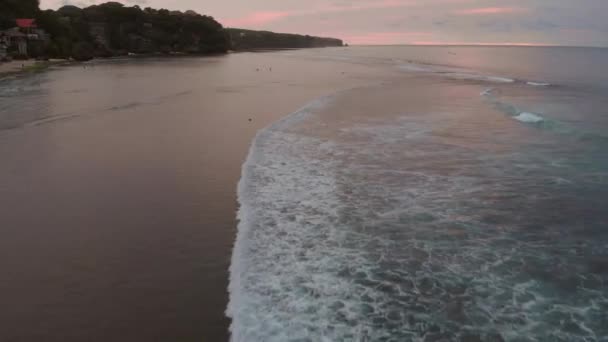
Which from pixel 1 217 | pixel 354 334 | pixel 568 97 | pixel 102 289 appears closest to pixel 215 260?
pixel 102 289

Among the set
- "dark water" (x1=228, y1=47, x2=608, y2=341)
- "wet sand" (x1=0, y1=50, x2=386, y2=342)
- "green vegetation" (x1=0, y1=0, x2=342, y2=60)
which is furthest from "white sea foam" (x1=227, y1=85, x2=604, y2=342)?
"green vegetation" (x1=0, y1=0, x2=342, y2=60)

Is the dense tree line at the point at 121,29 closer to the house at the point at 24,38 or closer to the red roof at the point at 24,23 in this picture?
the house at the point at 24,38

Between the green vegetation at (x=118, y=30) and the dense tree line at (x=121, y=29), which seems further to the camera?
the dense tree line at (x=121, y=29)

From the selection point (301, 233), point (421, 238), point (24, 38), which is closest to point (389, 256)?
point (421, 238)

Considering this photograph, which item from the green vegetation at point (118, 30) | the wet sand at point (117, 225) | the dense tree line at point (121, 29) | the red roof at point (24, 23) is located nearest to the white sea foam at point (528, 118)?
the wet sand at point (117, 225)

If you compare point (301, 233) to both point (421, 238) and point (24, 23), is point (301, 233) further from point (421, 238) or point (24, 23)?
point (24, 23)

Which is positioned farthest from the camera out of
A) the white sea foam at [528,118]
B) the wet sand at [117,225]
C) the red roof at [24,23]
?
the red roof at [24,23]

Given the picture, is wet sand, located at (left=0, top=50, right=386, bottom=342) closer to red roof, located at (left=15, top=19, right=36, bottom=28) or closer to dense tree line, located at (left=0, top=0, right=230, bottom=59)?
red roof, located at (left=15, top=19, right=36, bottom=28)
